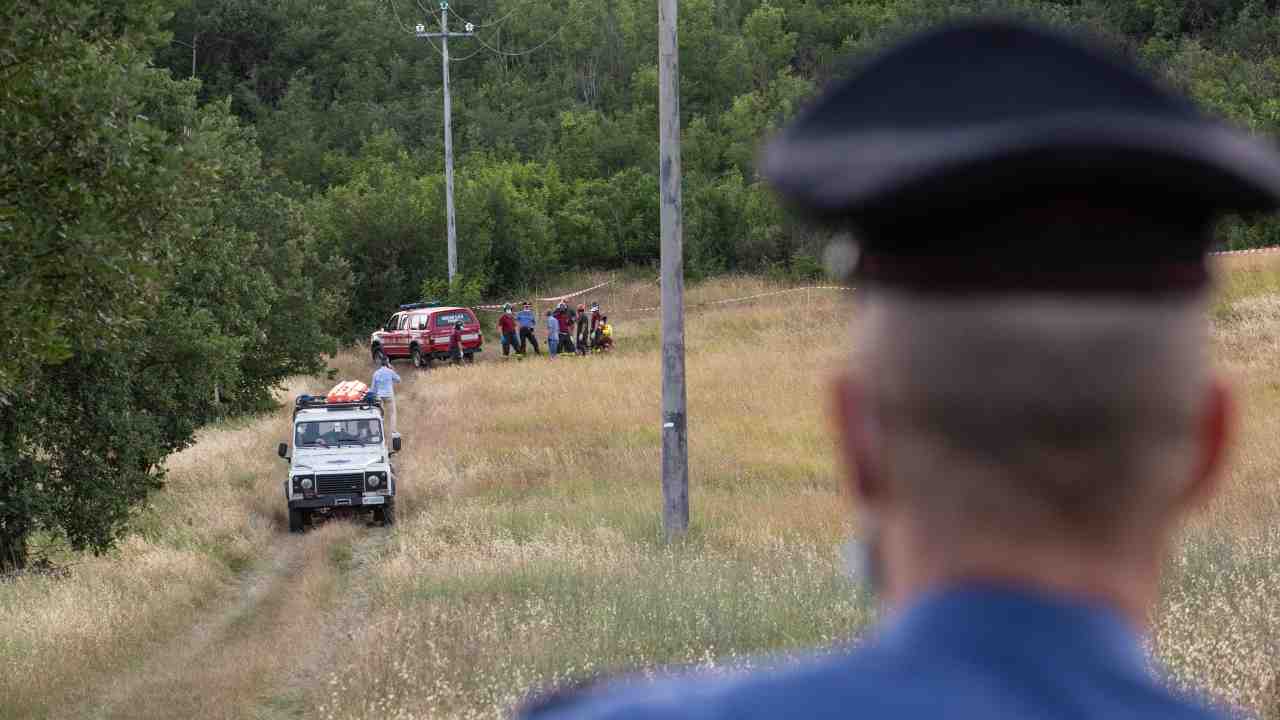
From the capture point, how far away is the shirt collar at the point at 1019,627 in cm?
130

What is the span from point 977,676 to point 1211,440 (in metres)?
0.35

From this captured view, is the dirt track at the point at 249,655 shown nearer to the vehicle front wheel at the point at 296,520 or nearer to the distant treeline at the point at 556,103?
the vehicle front wheel at the point at 296,520

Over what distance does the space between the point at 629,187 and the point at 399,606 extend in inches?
2534

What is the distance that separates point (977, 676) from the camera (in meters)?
1.29

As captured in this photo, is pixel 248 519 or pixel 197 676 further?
pixel 248 519

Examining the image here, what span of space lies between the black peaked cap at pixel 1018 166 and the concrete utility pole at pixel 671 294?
1496 cm

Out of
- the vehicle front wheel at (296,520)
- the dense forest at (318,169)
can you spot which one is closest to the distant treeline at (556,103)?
the dense forest at (318,169)

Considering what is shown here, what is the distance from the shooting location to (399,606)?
13867mm

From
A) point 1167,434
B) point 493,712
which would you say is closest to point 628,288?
point 493,712

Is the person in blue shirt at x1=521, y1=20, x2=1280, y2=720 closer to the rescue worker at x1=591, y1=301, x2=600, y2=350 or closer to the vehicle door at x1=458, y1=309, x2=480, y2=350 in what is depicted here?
the rescue worker at x1=591, y1=301, x2=600, y2=350

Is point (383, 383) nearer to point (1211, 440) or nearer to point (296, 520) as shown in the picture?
point (296, 520)

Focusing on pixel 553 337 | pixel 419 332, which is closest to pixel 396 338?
pixel 419 332

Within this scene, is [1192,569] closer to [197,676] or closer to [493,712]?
A: [493,712]

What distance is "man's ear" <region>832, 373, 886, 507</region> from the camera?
1439 millimetres
